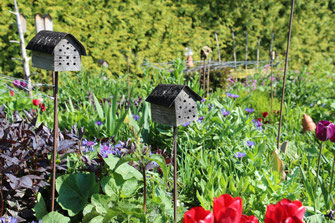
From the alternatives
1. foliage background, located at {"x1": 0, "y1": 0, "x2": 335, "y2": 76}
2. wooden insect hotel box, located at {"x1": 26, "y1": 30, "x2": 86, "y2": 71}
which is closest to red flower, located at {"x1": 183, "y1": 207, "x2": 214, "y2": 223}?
wooden insect hotel box, located at {"x1": 26, "y1": 30, "x2": 86, "y2": 71}

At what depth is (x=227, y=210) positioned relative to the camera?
0.78 m

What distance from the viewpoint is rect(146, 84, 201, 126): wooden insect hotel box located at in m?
1.30

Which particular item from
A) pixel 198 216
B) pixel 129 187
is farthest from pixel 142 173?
pixel 198 216

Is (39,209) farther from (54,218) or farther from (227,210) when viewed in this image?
(227,210)

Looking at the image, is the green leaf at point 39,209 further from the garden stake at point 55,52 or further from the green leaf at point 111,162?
the green leaf at point 111,162

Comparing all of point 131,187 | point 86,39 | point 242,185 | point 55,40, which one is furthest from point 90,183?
point 86,39

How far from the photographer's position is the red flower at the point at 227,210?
0.78 meters

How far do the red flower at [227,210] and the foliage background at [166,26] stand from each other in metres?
4.58

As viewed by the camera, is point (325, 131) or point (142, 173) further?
point (142, 173)

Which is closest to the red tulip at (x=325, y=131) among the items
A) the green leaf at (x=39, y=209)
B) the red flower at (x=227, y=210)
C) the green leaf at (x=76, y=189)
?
the red flower at (x=227, y=210)

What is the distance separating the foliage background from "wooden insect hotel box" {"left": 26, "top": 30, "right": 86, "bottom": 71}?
368 centimetres

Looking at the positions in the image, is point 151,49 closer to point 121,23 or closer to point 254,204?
point 121,23

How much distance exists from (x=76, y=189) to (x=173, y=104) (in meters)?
0.70

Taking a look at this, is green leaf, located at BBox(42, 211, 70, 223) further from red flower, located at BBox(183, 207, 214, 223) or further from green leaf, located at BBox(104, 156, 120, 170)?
red flower, located at BBox(183, 207, 214, 223)
